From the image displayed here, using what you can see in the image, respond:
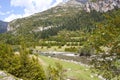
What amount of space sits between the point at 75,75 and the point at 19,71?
14997mm

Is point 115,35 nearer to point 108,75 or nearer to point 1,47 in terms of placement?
point 108,75

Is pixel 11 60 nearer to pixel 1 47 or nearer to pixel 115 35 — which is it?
pixel 1 47

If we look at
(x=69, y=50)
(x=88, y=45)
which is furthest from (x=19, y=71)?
(x=69, y=50)

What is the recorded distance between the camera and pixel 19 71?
202 ft

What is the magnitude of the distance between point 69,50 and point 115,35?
164705mm

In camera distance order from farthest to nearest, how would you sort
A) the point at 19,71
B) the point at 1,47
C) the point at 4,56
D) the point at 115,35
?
the point at 1,47 → the point at 4,56 → the point at 19,71 → the point at 115,35

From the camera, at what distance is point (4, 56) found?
2596 inches

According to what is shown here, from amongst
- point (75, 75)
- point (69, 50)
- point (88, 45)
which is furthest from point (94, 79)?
point (69, 50)

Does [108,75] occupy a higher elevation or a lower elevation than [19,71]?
higher

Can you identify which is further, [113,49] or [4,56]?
[4,56]

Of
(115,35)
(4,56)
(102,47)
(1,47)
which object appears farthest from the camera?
(1,47)

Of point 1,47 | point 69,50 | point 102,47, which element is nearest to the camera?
point 102,47

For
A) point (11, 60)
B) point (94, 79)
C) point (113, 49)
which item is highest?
point (113, 49)

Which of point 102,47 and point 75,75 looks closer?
point 102,47
